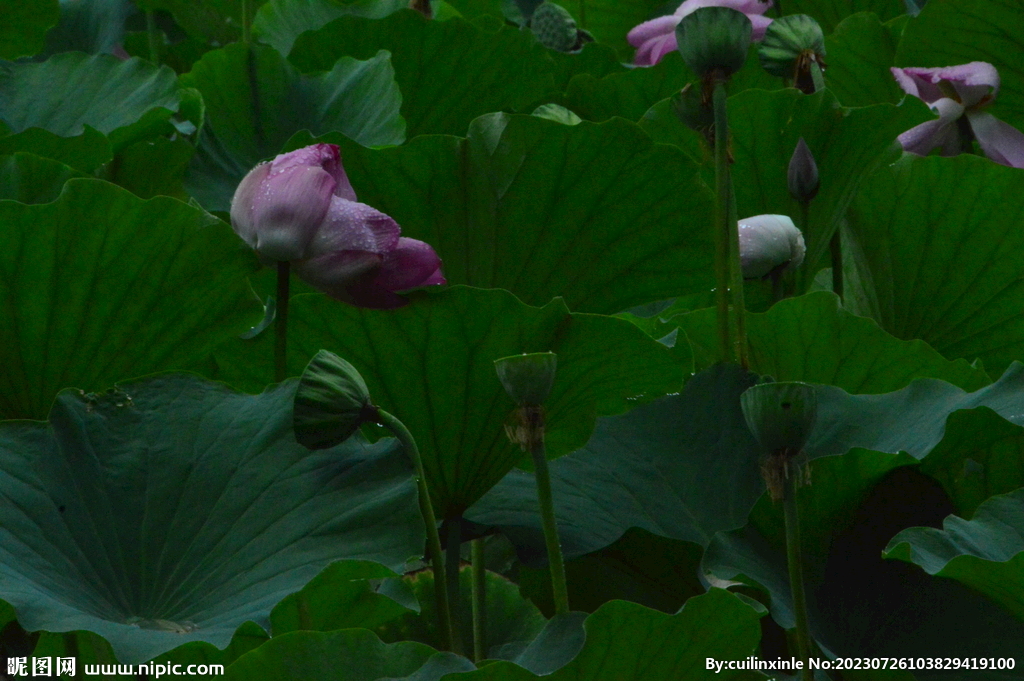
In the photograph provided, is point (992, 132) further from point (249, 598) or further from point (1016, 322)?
point (249, 598)

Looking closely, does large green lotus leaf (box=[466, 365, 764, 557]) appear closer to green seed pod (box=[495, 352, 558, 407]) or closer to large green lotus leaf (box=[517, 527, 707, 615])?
large green lotus leaf (box=[517, 527, 707, 615])

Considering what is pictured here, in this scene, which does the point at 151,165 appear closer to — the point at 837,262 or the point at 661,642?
the point at 837,262

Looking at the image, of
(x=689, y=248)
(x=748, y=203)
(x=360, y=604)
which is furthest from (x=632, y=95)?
(x=360, y=604)

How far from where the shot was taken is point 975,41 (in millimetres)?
1207

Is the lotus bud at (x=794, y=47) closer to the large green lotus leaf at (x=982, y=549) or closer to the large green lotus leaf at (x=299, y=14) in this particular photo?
the large green lotus leaf at (x=982, y=549)

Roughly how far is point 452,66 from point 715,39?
0.58m

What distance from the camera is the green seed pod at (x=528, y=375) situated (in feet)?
1.86

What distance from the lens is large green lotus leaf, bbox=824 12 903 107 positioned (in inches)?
49.2

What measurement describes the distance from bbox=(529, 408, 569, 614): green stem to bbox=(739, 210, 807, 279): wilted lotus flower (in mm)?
342

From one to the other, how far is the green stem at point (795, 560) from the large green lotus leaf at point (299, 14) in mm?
977

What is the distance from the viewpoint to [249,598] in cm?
61

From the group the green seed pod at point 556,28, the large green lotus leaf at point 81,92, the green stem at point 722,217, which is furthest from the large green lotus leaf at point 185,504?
the green seed pod at point 556,28

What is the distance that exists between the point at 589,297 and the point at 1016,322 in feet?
1.16

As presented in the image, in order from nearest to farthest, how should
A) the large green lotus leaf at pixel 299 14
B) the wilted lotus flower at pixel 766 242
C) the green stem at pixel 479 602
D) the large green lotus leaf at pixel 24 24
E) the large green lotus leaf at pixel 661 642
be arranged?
1. the large green lotus leaf at pixel 661 642
2. the green stem at pixel 479 602
3. the wilted lotus flower at pixel 766 242
4. the large green lotus leaf at pixel 24 24
5. the large green lotus leaf at pixel 299 14
